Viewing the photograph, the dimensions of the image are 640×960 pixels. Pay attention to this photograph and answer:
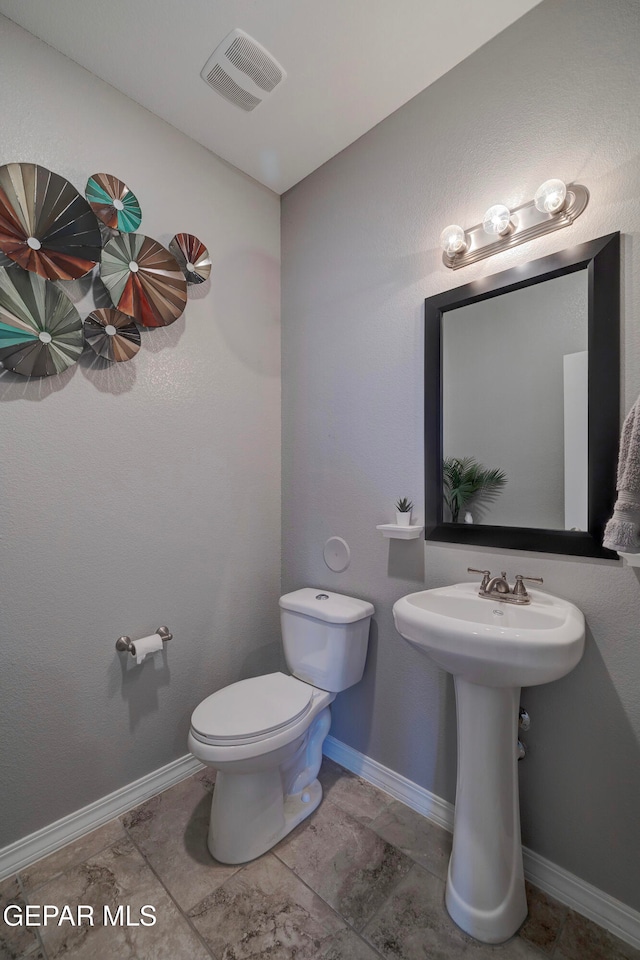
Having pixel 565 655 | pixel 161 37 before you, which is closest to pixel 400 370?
pixel 565 655

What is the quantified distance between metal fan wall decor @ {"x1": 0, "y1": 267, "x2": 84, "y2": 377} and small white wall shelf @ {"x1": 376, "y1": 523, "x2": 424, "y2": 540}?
1267 mm

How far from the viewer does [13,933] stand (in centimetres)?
111

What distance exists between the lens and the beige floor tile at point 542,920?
1079 millimetres

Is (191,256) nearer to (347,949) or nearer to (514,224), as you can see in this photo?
(514,224)

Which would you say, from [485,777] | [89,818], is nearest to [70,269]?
[89,818]

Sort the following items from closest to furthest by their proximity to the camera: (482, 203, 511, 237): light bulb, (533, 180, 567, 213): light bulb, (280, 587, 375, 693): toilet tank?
1. (533, 180, 567, 213): light bulb
2. (482, 203, 511, 237): light bulb
3. (280, 587, 375, 693): toilet tank

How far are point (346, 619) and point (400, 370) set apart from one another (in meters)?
1.00

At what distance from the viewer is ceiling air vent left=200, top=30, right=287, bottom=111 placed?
1.38 meters

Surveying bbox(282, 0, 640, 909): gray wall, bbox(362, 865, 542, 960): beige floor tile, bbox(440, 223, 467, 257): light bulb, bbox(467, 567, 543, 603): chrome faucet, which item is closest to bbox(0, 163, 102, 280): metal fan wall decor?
bbox(282, 0, 640, 909): gray wall

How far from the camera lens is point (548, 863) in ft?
3.99

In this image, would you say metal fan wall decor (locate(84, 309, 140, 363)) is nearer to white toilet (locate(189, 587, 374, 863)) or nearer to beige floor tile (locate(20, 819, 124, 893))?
white toilet (locate(189, 587, 374, 863))

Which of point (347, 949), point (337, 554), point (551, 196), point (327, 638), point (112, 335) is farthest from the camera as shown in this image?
point (337, 554)

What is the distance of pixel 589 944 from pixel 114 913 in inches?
51.0

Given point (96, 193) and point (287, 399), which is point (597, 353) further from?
point (96, 193)
